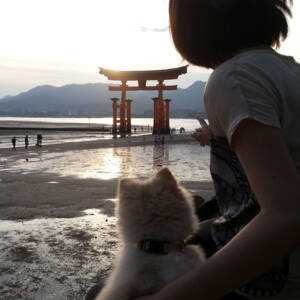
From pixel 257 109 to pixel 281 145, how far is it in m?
0.10

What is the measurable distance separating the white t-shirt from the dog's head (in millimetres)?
515

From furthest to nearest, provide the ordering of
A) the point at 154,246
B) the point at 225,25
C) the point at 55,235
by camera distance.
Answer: the point at 55,235 → the point at 154,246 → the point at 225,25

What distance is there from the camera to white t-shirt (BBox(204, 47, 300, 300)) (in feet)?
2.46

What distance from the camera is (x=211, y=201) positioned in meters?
1.82

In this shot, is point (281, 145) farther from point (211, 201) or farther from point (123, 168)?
point (123, 168)

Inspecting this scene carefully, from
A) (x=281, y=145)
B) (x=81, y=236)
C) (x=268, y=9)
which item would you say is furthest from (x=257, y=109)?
(x=81, y=236)

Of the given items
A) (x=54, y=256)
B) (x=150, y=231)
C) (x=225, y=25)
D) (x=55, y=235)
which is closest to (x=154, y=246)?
(x=150, y=231)

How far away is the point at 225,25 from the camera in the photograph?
98 cm

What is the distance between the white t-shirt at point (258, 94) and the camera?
2.46 feet

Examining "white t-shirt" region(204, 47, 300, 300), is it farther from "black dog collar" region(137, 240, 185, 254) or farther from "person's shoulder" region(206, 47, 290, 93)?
"black dog collar" region(137, 240, 185, 254)

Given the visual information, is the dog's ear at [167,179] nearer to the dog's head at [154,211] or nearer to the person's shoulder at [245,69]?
the dog's head at [154,211]

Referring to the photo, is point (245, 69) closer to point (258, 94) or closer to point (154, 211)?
point (258, 94)

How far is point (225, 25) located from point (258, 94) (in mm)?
326

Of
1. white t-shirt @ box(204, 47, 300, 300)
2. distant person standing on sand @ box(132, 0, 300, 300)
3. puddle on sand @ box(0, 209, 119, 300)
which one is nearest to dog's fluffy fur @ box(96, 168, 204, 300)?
distant person standing on sand @ box(132, 0, 300, 300)
